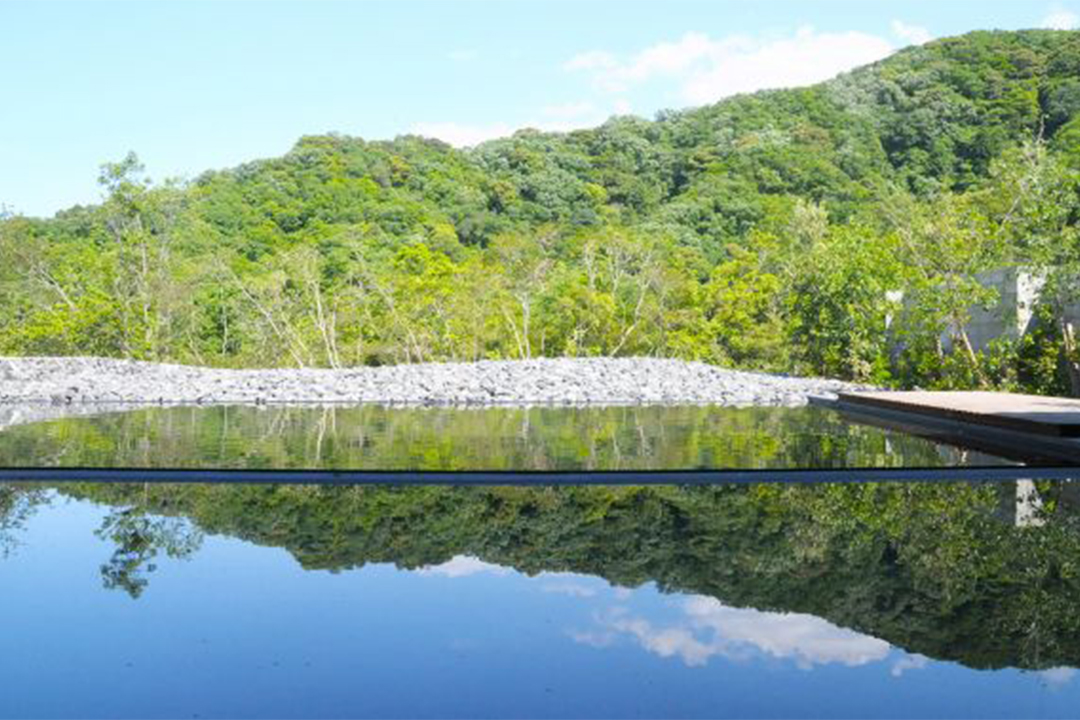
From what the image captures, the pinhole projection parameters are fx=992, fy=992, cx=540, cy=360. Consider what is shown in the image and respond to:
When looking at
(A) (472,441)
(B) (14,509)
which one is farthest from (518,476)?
(B) (14,509)

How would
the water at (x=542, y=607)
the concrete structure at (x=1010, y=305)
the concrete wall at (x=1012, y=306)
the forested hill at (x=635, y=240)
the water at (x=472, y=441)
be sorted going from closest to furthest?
the water at (x=542, y=607) → the water at (x=472, y=441) → the concrete wall at (x=1012, y=306) → the concrete structure at (x=1010, y=305) → the forested hill at (x=635, y=240)

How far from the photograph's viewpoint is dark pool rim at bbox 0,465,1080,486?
169 inches

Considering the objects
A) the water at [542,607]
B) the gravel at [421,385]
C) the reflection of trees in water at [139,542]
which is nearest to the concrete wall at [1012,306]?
the gravel at [421,385]

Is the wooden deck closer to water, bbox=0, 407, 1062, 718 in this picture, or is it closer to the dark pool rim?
the dark pool rim

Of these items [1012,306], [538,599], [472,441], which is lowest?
[472,441]

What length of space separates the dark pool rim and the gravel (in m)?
4.56

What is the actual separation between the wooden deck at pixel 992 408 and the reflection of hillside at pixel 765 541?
45.6 inches

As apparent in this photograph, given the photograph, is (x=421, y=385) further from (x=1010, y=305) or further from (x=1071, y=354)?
(x=1071, y=354)

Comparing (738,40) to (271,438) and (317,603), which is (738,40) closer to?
(271,438)

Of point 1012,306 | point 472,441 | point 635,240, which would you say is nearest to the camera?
point 472,441

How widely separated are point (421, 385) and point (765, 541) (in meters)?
7.12

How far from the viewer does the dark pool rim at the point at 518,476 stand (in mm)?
4289

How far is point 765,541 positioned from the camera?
3.06 meters

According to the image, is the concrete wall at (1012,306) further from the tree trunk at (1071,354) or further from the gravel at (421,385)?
the gravel at (421,385)
